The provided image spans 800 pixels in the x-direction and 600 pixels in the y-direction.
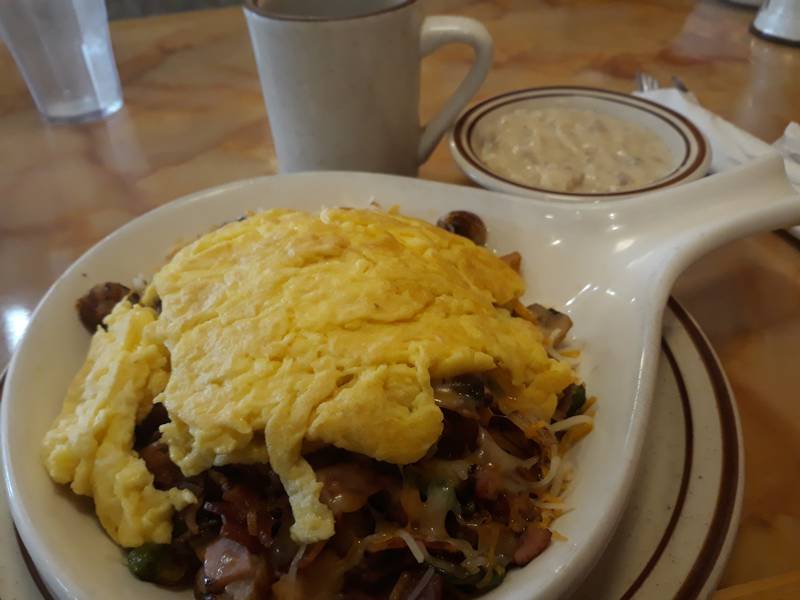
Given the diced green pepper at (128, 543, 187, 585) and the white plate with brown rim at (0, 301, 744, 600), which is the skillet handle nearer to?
the white plate with brown rim at (0, 301, 744, 600)

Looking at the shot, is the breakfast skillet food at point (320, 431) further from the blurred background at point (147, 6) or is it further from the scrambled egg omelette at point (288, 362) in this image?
the blurred background at point (147, 6)

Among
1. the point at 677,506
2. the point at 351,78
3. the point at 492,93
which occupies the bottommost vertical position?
the point at 492,93

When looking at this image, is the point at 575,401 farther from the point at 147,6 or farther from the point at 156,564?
the point at 147,6

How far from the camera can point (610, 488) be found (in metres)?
0.81

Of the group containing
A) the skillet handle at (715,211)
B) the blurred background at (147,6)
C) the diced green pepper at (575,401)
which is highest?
the skillet handle at (715,211)

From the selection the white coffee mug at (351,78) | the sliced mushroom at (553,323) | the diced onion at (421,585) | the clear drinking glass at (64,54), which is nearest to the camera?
the diced onion at (421,585)

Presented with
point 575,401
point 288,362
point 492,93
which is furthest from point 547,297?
point 492,93

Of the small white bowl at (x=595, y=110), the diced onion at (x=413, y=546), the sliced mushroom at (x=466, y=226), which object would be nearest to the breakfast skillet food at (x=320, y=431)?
the diced onion at (x=413, y=546)

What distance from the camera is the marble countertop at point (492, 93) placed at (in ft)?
3.82

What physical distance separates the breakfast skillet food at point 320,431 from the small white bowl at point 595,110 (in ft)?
1.56

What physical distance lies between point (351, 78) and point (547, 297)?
0.63m

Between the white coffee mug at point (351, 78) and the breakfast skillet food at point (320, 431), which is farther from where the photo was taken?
the white coffee mug at point (351, 78)

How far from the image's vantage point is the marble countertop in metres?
1.16

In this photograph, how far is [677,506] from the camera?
89cm
